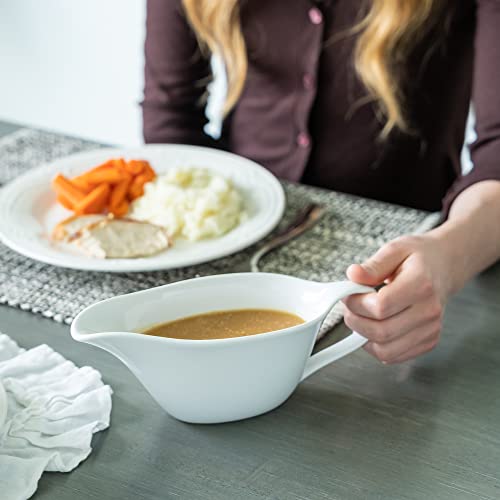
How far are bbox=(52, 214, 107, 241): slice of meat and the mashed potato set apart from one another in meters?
0.06

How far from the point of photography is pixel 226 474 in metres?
0.78

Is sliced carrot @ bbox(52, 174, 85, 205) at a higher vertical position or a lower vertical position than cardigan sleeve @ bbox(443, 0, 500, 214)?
lower

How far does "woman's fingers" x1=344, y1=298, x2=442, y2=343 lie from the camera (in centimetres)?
89

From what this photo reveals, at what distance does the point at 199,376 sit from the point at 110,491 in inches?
5.0

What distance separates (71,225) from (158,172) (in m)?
0.26

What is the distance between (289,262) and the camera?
1178 mm

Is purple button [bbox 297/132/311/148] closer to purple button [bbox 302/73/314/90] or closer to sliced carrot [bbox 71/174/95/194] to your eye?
purple button [bbox 302/73/314/90]

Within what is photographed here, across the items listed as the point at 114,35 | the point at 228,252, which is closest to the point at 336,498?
the point at 228,252

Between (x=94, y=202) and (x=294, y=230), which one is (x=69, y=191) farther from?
(x=294, y=230)

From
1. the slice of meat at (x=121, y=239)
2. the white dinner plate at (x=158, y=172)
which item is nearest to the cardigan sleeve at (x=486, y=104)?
the white dinner plate at (x=158, y=172)

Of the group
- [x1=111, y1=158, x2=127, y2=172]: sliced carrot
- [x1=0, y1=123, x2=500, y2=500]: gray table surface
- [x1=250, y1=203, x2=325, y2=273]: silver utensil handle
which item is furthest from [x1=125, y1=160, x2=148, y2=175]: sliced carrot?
[x1=0, y1=123, x2=500, y2=500]: gray table surface

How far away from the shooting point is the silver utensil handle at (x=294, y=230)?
3.90 ft

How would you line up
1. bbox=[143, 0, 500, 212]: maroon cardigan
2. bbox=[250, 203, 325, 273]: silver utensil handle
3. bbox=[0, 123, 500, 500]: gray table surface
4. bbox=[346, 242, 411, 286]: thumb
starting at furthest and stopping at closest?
bbox=[143, 0, 500, 212]: maroon cardigan < bbox=[250, 203, 325, 273]: silver utensil handle < bbox=[346, 242, 411, 286]: thumb < bbox=[0, 123, 500, 500]: gray table surface

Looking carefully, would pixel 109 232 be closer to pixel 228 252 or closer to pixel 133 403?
pixel 228 252
